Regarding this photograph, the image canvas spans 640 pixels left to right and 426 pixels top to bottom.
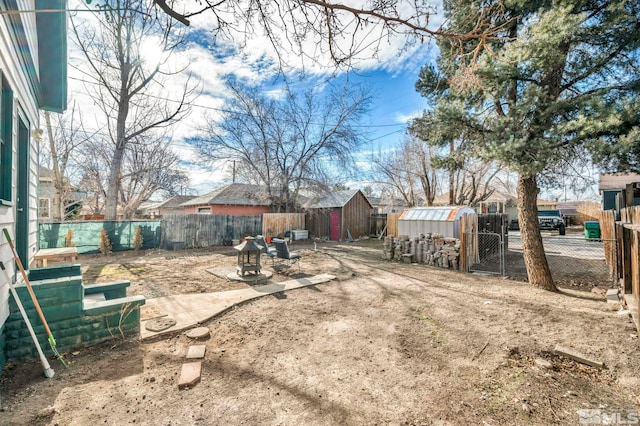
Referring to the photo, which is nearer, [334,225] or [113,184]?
[113,184]

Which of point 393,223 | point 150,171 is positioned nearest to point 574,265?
point 393,223

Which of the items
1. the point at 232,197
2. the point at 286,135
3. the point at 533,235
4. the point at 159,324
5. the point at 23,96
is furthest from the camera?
the point at 232,197

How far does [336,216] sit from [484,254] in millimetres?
8924

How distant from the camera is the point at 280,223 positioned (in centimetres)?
1642

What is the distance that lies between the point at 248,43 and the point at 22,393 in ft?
12.4

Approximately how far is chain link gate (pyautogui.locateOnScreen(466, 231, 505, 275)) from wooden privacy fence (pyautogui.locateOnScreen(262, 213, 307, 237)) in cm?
1017

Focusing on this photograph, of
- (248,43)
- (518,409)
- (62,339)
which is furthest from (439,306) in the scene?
(62,339)

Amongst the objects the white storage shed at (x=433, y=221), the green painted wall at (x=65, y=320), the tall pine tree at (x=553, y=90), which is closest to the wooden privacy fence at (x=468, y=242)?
the white storage shed at (x=433, y=221)

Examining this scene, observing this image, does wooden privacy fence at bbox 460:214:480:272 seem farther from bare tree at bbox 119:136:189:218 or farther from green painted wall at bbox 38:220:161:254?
bare tree at bbox 119:136:189:218

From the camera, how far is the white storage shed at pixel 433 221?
32.2 ft

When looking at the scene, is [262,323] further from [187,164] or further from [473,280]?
[187,164]

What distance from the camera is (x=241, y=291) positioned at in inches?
222

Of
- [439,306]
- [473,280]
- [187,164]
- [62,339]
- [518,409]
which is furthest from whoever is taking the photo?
[187,164]

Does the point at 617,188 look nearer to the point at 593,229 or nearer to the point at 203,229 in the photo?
the point at 593,229
